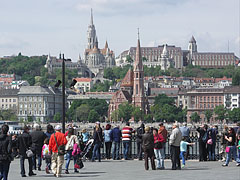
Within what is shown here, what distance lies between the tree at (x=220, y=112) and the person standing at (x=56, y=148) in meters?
123

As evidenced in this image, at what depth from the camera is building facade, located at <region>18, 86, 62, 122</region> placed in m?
163

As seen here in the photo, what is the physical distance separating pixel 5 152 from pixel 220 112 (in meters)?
127

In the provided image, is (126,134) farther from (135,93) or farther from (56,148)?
(135,93)

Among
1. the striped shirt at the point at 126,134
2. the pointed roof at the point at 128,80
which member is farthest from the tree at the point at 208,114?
the striped shirt at the point at 126,134

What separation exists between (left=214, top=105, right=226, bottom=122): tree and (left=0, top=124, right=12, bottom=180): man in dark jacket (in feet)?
412

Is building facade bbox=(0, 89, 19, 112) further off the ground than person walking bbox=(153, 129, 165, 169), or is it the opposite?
building facade bbox=(0, 89, 19, 112)

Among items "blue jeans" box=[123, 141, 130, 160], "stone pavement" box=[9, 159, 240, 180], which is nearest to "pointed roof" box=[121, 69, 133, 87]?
"blue jeans" box=[123, 141, 130, 160]

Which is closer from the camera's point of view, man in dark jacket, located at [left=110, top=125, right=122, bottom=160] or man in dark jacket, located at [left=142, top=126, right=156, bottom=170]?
man in dark jacket, located at [left=142, top=126, right=156, bottom=170]

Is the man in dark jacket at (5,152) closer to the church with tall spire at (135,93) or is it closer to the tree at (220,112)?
the tree at (220,112)

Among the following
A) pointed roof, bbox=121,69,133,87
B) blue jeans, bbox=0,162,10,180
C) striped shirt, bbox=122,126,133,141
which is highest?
pointed roof, bbox=121,69,133,87

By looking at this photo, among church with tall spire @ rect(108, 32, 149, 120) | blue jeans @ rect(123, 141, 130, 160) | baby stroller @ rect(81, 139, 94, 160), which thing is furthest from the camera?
church with tall spire @ rect(108, 32, 149, 120)

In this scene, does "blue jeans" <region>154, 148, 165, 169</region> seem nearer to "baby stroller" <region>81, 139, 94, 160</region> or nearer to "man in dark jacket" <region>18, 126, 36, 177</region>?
"baby stroller" <region>81, 139, 94, 160</region>

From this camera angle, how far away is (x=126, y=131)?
30.5 m

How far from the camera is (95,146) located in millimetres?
30016
